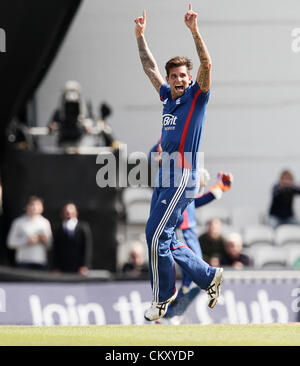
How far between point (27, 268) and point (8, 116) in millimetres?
2453

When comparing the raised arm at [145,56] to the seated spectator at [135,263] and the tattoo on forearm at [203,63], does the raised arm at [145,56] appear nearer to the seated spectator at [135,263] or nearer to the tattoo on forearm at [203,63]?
the tattoo on forearm at [203,63]

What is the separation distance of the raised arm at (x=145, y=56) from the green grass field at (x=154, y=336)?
2250mm

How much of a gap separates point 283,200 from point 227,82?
2.17 meters

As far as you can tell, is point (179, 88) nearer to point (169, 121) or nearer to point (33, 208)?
point (169, 121)

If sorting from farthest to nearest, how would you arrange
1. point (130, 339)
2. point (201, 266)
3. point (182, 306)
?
point (182, 306) < point (201, 266) < point (130, 339)

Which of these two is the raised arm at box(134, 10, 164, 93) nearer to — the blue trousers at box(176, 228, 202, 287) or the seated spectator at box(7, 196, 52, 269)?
the blue trousers at box(176, 228, 202, 287)

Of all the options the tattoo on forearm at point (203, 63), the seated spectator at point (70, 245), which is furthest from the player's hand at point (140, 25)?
the seated spectator at point (70, 245)

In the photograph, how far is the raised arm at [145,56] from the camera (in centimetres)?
848

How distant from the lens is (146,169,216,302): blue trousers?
26.5 ft

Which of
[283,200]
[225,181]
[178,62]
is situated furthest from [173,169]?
[283,200]

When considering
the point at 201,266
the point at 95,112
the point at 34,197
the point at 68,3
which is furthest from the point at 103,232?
the point at 201,266
